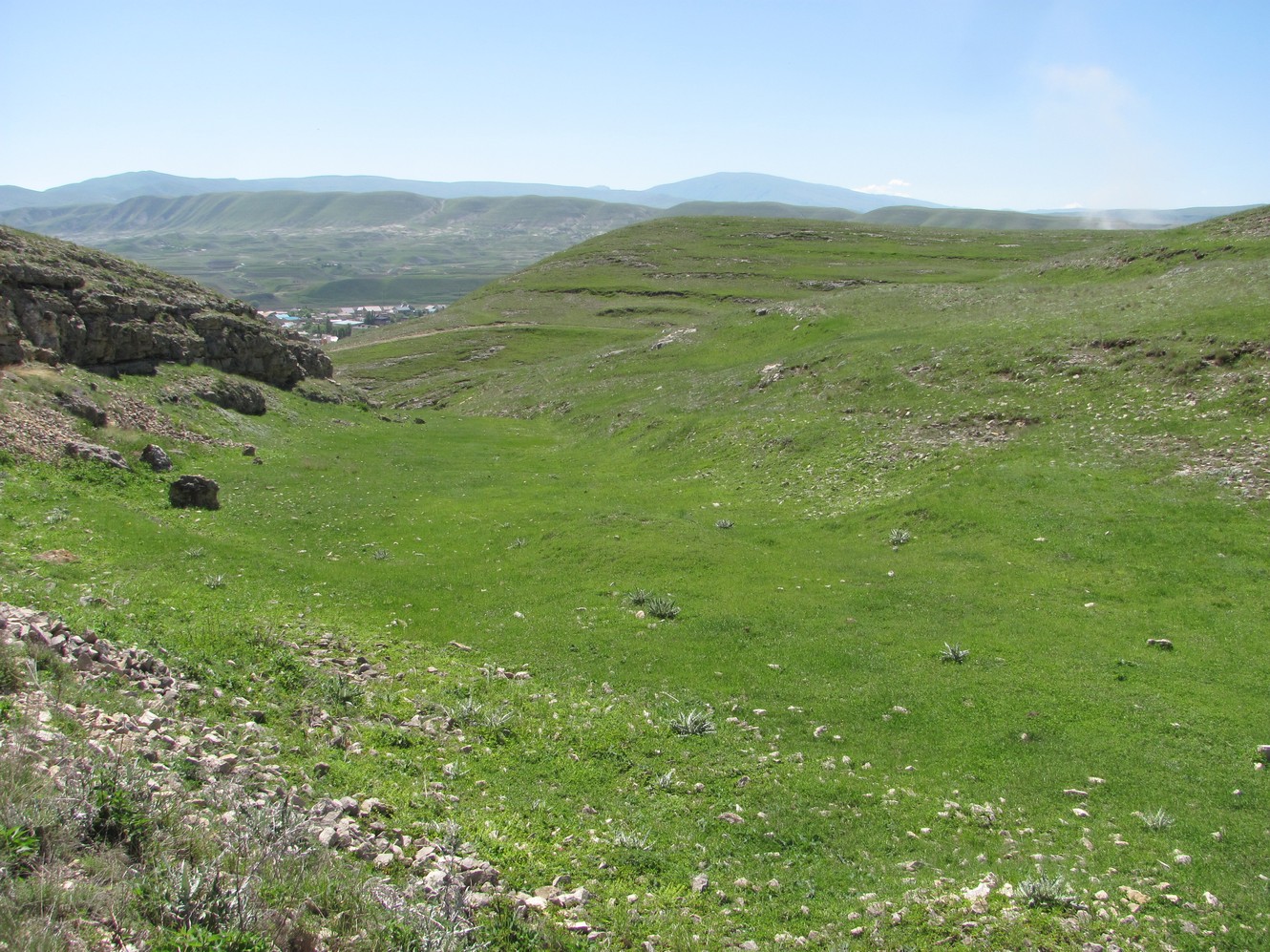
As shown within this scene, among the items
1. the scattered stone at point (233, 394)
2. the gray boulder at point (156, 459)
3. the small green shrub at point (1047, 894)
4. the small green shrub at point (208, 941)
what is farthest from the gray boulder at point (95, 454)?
the small green shrub at point (1047, 894)

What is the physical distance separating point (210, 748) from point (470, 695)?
6073 mm

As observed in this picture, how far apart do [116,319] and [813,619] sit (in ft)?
148

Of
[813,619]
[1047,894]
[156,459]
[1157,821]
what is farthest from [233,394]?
[1157,821]

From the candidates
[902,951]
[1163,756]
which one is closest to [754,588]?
[1163,756]

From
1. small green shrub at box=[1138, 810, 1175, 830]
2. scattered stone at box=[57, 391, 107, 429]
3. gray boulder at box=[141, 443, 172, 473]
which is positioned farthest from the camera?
scattered stone at box=[57, 391, 107, 429]

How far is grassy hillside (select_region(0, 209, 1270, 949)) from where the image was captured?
37.2 feet

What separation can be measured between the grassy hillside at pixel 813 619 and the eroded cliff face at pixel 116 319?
2.74 metres

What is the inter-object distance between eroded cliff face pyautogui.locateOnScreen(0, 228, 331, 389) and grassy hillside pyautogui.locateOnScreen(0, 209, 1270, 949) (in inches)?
108

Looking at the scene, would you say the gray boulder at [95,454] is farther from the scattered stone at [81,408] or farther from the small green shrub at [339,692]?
the small green shrub at [339,692]

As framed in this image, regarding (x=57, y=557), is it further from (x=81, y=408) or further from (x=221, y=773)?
(x=81, y=408)

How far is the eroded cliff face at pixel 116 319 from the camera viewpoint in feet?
132

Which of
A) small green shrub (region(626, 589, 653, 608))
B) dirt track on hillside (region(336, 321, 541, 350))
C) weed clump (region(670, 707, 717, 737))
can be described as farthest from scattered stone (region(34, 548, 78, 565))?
dirt track on hillside (region(336, 321, 541, 350))

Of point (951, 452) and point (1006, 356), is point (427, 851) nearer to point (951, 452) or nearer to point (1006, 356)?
point (951, 452)

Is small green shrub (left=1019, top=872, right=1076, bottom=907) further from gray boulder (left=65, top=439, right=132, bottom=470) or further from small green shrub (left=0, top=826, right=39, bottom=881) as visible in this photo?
gray boulder (left=65, top=439, right=132, bottom=470)
